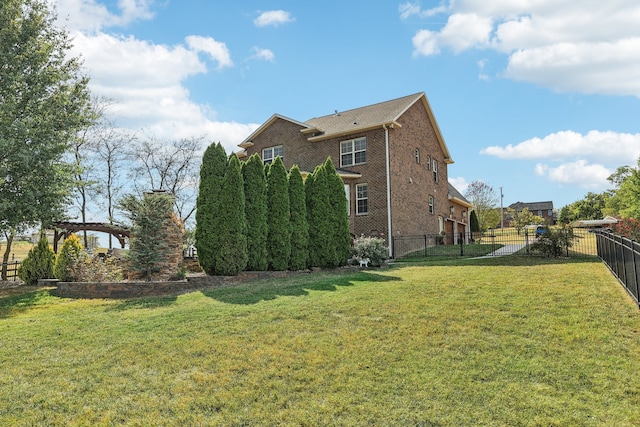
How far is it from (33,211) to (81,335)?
9.89 m

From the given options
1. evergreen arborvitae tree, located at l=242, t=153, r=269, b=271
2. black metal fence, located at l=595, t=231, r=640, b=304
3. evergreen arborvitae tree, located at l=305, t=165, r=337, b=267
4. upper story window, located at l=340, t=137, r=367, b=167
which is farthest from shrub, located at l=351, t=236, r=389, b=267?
black metal fence, located at l=595, t=231, r=640, b=304

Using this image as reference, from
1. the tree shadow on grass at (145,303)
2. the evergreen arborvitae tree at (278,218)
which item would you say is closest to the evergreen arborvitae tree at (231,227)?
the evergreen arborvitae tree at (278,218)

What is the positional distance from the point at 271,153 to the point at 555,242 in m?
15.4

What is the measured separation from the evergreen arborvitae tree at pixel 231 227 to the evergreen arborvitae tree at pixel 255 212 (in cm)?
47

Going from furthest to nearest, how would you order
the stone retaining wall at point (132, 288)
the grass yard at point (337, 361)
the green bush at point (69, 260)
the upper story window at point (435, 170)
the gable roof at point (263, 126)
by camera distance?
the upper story window at point (435, 170) < the gable roof at point (263, 126) < the green bush at point (69, 260) < the stone retaining wall at point (132, 288) < the grass yard at point (337, 361)

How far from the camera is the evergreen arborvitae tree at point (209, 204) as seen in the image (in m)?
11.8

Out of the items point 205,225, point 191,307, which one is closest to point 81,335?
point 191,307

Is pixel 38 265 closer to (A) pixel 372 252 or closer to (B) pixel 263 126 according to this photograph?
(A) pixel 372 252

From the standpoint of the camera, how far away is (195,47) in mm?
11406

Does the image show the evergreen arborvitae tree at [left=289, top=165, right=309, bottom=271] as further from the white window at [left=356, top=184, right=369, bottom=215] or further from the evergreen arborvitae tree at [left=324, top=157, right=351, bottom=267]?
the white window at [left=356, top=184, right=369, bottom=215]

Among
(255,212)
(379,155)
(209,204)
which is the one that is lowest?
(255,212)

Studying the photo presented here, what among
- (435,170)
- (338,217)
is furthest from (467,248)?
(338,217)

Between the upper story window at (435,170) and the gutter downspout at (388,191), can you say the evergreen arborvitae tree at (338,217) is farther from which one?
the upper story window at (435,170)

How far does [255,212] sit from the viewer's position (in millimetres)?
12672
